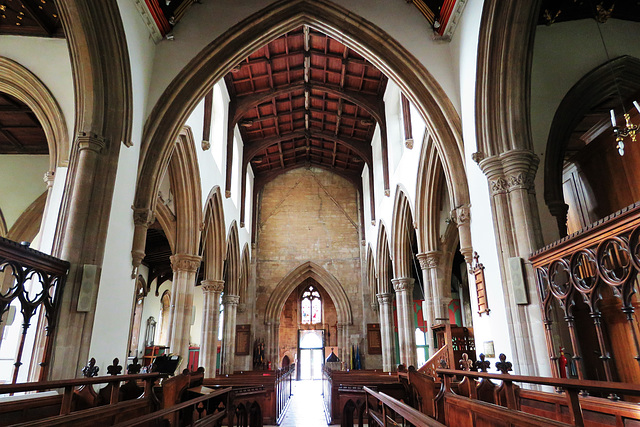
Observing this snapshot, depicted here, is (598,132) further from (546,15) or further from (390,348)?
(390,348)

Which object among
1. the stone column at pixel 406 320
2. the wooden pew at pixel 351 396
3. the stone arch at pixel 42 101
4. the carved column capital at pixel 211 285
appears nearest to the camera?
the wooden pew at pixel 351 396

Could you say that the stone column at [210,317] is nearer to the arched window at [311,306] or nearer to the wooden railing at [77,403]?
the wooden railing at [77,403]

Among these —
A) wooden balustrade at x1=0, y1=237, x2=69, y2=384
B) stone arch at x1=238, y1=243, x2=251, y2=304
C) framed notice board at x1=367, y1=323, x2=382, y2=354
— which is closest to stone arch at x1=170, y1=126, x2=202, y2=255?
wooden balustrade at x1=0, y1=237, x2=69, y2=384

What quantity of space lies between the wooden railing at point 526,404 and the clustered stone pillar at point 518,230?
2.08 feet

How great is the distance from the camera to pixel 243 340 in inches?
620

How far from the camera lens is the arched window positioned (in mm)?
19328

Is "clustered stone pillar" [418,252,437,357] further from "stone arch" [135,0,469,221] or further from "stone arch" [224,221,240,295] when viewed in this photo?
"stone arch" [224,221,240,295]

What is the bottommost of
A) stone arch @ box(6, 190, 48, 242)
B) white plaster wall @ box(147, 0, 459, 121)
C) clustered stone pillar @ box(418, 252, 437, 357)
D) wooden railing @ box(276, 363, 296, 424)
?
wooden railing @ box(276, 363, 296, 424)

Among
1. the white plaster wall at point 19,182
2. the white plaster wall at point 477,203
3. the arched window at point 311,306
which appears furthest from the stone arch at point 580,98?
the arched window at point 311,306

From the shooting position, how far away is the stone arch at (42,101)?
249 inches

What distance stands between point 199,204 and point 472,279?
5962 mm

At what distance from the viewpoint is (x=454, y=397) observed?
3508 millimetres

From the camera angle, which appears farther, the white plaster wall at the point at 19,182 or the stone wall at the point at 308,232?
the stone wall at the point at 308,232

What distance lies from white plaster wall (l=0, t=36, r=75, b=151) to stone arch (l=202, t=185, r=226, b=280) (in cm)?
489
